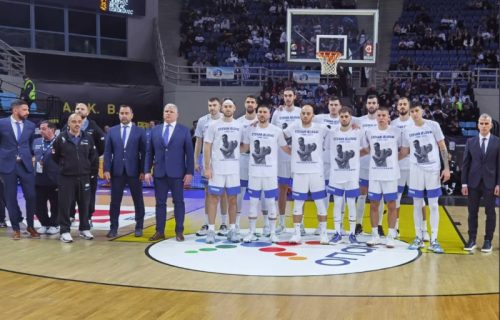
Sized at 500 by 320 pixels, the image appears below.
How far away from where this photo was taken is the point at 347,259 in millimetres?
6879

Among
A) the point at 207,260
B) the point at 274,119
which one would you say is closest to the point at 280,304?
the point at 207,260

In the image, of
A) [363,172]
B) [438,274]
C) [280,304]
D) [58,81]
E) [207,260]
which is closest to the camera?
[280,304]

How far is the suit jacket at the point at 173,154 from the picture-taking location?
7781 mm

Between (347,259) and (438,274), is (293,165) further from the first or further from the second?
(438,274)

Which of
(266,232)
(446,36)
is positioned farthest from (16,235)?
(446,36)

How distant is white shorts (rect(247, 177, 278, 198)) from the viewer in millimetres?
7617

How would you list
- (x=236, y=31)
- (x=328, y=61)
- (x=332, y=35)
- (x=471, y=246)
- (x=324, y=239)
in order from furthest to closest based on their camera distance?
1. (x=236, y=31)
2. (x=332, y=35)
3. (x=328, y=61)
4. (x=324, y=239)
5. (x=471, y=246)

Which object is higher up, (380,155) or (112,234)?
(380,155)

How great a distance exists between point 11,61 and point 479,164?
17506 millimetres

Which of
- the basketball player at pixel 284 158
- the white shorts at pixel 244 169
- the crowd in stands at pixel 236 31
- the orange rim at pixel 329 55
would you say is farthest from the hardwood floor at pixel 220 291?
the crowd in stands at pixel 236 31

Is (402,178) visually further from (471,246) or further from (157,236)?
(157,236)

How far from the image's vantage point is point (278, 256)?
23.1 feet

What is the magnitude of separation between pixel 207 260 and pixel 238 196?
1.80 m

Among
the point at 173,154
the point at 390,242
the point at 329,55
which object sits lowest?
the point at 390,242
